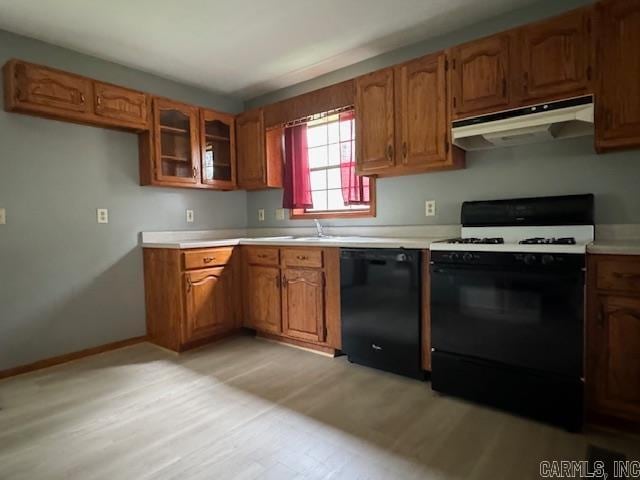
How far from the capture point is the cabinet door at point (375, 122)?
2658 mm

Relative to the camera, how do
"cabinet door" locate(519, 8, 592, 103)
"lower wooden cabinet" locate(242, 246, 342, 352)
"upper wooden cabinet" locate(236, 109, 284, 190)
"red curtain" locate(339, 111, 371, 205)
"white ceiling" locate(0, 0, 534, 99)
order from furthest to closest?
1. "upper wooden cabinet" locate(236, 109, 284, 190)
2. "red curtain" locate(339, 111, 371, 205)
3. "lower wooden cabinet" locate(242, 246, 342, 352)
4. "white ceiling" locate(0, 0, 534, 99)
5. "cabinet door" locate(519, 8, 592, 103)

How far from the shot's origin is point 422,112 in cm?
251

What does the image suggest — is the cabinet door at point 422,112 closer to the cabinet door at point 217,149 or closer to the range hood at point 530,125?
the range hood at point 530,125

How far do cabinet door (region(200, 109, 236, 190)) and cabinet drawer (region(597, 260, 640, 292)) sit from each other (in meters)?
3.12

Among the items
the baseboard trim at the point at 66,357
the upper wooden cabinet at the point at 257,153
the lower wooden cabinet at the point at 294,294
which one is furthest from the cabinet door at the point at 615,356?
the baseboard trim at the point at 66,357

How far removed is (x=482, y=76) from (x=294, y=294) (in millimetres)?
2028

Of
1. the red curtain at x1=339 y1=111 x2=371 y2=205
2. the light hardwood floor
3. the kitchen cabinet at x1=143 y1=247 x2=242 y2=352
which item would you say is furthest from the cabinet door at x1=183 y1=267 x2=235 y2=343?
the red curtain at x1=339 y1=111 x2=371 y2=205

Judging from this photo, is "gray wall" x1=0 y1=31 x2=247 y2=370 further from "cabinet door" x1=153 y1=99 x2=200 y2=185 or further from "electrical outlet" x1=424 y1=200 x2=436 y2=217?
"electrical outlet" x1=424 y1=200 x2=436 y2=217

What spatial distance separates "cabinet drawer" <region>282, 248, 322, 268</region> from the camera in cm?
280

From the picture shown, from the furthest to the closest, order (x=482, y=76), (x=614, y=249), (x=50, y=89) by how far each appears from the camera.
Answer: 1. (x=50, y=89)
2. (x=482, y=76)
3. (x=614, y=249)

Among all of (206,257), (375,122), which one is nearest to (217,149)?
(206,257)

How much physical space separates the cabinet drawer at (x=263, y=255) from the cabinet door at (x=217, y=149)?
871 mm

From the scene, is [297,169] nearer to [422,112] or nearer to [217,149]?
[217,149]

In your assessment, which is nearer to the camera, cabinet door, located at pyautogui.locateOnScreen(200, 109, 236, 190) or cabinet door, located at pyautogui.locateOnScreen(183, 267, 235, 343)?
cabinet door, located at pyautogui.locateOnScreen(183, 267, 235, 343)
